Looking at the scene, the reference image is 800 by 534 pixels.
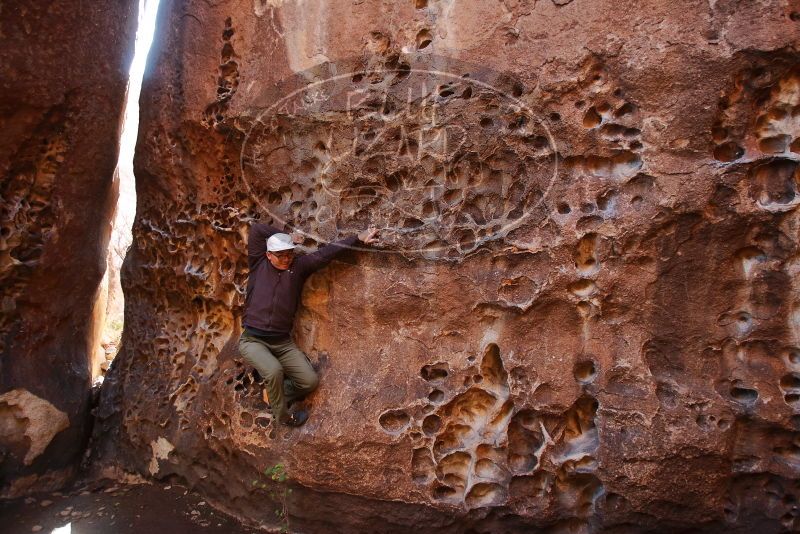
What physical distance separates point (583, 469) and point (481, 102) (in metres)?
1.98

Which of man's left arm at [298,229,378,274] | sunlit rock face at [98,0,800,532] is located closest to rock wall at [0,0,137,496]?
sunlit rock face at [98,0,800,532]

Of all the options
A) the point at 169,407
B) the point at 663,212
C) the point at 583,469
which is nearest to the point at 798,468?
the point at 583,469

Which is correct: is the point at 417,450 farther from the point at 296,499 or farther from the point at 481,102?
the point at 481,102

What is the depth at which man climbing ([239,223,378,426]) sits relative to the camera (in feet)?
11.4

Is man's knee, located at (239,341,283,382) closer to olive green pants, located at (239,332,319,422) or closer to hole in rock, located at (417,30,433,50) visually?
olive green pants, located at (239,332,319,422)

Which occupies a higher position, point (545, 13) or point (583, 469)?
point (545, 13)

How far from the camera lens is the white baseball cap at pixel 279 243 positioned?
3449mm

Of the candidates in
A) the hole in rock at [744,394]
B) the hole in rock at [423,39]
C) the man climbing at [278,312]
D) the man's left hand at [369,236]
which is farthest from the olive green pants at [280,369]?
the hole in rock at [744,394]

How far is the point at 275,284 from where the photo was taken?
3539mm

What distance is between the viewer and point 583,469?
3.12 metres

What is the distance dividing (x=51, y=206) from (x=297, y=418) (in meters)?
2.28

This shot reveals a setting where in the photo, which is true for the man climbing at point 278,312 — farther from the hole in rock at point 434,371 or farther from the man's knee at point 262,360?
the hole in rock at point 434,371

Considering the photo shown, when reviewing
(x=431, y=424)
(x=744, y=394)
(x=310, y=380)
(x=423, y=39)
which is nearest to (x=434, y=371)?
(x=431, y=424)

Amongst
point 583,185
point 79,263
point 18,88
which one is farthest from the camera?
point 79,263
